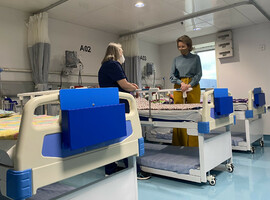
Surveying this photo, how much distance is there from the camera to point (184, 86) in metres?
3.18

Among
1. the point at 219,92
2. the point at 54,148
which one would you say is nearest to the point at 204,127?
the point at 219,92

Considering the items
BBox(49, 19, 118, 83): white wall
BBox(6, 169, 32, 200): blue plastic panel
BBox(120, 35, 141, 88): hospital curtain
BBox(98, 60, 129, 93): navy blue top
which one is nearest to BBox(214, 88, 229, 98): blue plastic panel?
BBox(98, 60, 129, 93): navy blue top

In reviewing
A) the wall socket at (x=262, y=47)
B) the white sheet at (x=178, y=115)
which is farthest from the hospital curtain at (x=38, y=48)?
the wall socket at (x=262, y=47)

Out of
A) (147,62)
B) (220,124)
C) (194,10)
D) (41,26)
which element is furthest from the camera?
(147,62)

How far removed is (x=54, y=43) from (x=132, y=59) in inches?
72.3

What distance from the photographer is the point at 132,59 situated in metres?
5.48

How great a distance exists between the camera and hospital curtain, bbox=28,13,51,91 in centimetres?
382

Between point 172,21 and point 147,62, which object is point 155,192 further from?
point 147,62

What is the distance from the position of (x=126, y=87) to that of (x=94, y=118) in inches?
46.5

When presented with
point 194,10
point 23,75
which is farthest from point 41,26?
point 194,10

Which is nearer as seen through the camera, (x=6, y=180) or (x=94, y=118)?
(x=6, y=180)

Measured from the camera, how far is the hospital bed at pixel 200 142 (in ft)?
7.83

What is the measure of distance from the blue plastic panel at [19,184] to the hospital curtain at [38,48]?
3.11 m

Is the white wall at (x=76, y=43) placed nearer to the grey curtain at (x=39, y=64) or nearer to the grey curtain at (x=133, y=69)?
the grey curtain at (x=39, y=64)
